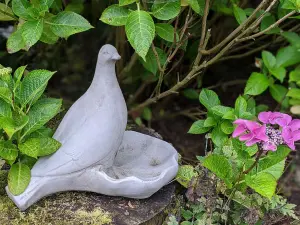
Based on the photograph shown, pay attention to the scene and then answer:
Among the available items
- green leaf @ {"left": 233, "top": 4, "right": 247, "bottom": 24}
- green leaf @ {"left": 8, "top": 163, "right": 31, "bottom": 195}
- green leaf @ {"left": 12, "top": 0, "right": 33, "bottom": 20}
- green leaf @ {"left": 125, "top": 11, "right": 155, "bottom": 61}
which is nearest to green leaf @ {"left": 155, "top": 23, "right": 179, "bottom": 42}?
green leaf @ {"left": 125, "top": 11, "right": 155, "bottom": 61}

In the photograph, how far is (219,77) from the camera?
333 cm

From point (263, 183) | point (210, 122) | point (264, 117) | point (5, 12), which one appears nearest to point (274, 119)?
point (264, 117)

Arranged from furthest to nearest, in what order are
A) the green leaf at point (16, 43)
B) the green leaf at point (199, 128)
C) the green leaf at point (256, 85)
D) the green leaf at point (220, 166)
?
the green leaf at point (256, 85) → the green leaf at point (199, 128) → the green leaf at point (16, 43) → the green leaf at point (220, 166)

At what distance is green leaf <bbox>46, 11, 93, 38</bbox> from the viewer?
6.22 ft

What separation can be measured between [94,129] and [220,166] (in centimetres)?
45

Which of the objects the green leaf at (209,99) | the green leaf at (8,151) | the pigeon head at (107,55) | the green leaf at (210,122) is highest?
the pigeon head at (107,55)

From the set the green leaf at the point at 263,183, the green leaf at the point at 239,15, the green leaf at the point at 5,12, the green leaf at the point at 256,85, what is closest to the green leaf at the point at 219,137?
the green leaf at the point at 263,183

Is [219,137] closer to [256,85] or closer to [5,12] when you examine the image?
[256,85]

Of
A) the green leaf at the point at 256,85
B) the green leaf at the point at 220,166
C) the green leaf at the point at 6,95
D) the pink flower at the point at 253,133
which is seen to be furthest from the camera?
the green leaf at the point at 256,85

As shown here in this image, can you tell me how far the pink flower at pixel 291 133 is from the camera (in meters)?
1.63

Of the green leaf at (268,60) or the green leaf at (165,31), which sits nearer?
the green leaf at (165,31)

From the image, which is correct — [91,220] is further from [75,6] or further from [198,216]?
[75,6]

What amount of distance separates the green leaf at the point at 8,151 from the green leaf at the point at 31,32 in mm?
342

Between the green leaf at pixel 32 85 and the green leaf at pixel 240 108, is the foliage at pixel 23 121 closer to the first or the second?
the green leaf at pixel 32 85
